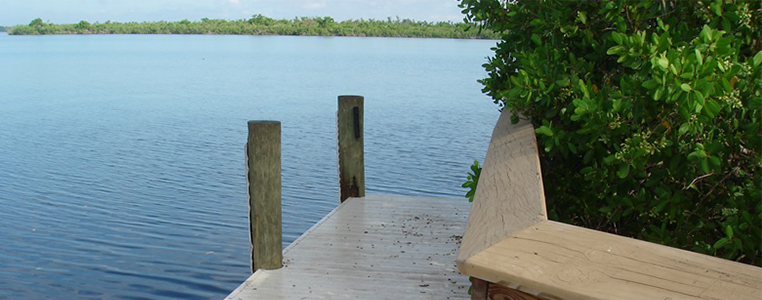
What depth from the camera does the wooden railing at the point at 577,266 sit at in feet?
4.62

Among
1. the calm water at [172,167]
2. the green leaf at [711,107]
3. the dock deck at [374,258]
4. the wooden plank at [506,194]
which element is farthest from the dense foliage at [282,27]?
the green leaf at [711,107]

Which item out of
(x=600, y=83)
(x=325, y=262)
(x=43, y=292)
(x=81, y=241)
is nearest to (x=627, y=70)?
(x=600, y=83)

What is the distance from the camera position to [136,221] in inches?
333

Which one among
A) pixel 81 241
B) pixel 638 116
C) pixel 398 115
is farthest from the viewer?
pixel 398 115

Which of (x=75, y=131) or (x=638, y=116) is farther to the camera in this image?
(x=75, y=131)

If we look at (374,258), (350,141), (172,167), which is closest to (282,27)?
(172,167)

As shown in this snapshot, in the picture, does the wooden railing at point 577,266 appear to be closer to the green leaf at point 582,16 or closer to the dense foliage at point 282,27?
the green leaf at point 582,16

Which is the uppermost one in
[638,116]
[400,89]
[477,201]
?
[638,116]

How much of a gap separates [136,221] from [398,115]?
9.63 meters

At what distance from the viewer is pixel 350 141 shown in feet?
23.4

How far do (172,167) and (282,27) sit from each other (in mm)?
78985

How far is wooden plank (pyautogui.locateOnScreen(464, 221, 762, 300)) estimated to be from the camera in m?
1.40

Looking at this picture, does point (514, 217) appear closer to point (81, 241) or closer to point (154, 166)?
point (81, 241)

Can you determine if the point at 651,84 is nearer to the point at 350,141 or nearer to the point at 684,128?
the point at 684,128
